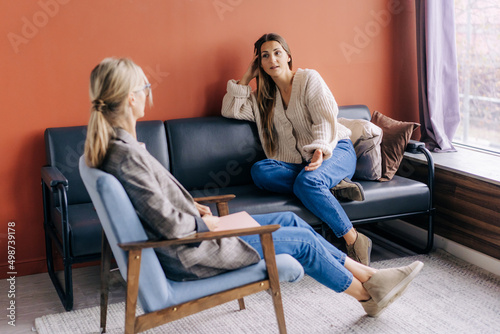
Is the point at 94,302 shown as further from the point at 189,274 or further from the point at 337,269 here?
the point at 337,269

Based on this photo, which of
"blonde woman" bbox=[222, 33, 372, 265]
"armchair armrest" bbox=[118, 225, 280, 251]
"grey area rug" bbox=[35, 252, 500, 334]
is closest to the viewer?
"armchair armrest" bbox=[118, 225, 280, 251]

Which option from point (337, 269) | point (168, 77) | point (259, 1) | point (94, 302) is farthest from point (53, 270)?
point (259, 1)

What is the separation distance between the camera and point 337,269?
218 centimetres

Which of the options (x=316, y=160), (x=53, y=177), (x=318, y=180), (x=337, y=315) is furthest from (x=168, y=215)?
(x=316, y=160)

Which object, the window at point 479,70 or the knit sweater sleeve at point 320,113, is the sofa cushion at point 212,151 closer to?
the knit sweater sleeve at point 320,113

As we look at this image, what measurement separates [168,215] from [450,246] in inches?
79.9

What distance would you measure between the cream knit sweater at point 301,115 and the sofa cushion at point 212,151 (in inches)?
3.2

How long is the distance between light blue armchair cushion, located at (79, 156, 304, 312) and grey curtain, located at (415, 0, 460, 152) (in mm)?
2008

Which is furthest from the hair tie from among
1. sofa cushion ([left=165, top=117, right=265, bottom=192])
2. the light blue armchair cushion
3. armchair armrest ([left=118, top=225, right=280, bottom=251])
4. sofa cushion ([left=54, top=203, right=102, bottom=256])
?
Result: sofa cushion ([left=165, top=117, right=265, bottom=192])

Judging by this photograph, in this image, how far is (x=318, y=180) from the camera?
281 cm

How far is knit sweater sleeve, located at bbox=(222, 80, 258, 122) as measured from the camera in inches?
124

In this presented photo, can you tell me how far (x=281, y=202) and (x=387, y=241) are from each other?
3.19ft

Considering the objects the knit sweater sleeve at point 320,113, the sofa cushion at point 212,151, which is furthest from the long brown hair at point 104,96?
the knit sweater sleeve at point 320,113

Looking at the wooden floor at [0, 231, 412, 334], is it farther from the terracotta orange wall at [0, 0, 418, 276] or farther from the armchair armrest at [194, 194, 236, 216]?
the armchair armrest at [194, 194, 236, 216]
